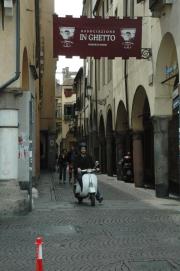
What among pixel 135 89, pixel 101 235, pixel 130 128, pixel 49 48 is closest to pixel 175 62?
pixel 135 89

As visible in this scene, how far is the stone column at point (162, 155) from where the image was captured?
19.9 m

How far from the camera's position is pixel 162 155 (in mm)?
19969

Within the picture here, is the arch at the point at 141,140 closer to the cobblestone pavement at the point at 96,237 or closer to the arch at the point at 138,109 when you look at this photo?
the arch at the point at 138,109

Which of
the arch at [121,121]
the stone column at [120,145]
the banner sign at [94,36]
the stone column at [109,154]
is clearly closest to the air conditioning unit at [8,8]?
the banner sign at [94,36]

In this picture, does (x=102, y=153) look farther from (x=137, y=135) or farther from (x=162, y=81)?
(x=162, y=81)

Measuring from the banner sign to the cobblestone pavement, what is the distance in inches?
198

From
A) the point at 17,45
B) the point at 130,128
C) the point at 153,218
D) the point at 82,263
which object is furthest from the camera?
the point at 130,128

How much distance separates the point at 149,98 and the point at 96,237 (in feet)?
35.3

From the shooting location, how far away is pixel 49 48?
164 ft

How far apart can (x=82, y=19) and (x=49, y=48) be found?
3148 cm

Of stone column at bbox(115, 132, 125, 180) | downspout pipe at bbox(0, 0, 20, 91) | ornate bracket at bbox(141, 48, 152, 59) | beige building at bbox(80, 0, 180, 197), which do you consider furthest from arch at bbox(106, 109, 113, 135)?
downspout pipe at bbox(0, 0, 20, 91)

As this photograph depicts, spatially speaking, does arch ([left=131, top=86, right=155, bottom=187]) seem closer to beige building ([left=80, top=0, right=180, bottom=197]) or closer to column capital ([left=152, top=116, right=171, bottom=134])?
beige building ([left=80, top=0, right=180, bottom=197])

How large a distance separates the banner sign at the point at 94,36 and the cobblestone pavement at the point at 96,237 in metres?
5.04

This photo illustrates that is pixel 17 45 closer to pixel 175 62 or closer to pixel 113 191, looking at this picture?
pixel 175 62
